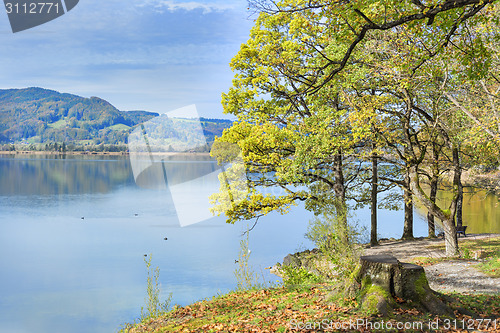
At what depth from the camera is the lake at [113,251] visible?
17.8 meters

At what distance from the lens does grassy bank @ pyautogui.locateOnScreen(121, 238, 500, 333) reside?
19.0ft

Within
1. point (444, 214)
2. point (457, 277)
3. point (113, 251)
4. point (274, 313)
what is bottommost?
point (113, 251)

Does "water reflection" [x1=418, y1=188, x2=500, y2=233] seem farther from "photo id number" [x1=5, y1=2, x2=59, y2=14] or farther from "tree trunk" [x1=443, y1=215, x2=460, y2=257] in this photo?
"photo id number" [x1=5, y1=2, x2=59, y2=14]

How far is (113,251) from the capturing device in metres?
27.9

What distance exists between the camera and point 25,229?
34.6 metres

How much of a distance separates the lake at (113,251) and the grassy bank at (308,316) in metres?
2.05

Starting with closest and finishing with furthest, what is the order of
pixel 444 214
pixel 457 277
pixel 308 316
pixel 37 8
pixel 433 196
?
pixel 308 316 → pixel 37 8 → pixel 457 277 → pixel 444 214 → pixel 433 196

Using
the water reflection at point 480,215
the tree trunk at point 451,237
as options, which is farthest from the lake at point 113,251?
the tree trunk at point 451,237

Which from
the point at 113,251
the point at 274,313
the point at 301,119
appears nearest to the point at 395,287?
the point at 274,313

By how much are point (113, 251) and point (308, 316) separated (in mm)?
24033

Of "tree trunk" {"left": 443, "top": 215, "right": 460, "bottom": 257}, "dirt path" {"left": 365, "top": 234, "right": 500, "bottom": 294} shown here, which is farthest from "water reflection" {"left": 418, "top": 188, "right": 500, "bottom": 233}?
"dirt path" {"left": 365, "top": 234, "right": 500, "bottom": 294}

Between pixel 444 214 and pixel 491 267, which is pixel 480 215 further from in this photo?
pixel 491 267

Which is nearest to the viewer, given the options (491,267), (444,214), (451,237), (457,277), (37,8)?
(37,8)

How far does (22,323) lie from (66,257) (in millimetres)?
11343
